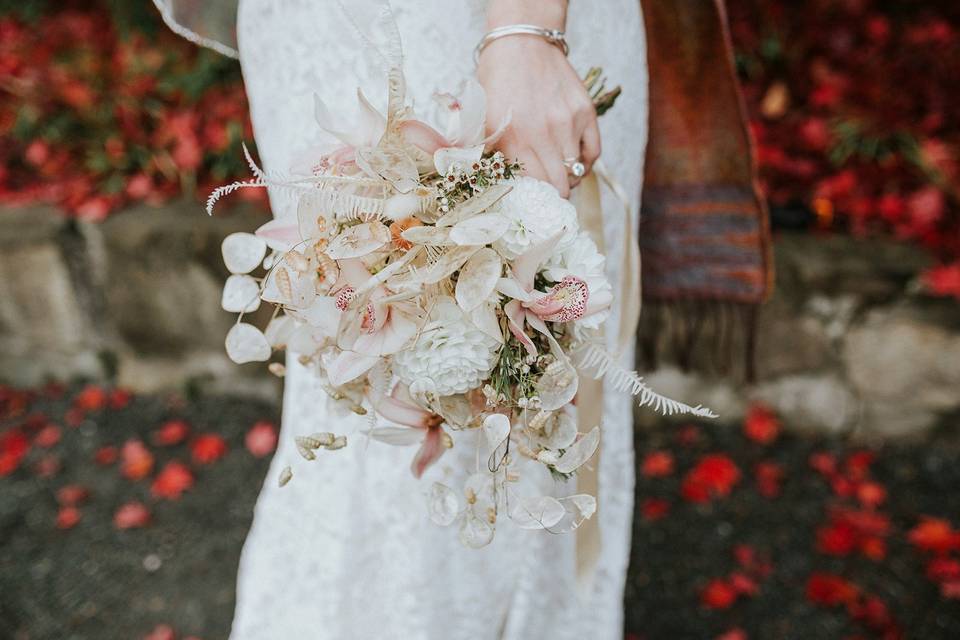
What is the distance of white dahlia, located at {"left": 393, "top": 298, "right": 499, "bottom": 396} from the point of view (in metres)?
0.79

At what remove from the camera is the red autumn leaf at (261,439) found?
8.83ft

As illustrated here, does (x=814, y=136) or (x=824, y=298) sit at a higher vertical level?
(x=814, y=136)

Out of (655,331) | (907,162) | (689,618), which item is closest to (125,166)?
(655,331)

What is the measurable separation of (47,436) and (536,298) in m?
2.67

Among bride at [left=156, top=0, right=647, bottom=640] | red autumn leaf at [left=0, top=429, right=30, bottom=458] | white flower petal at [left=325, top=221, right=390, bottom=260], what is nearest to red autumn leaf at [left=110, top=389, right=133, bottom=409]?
red autumn leaf at [left=0, top=429, right=30, bottom=458]

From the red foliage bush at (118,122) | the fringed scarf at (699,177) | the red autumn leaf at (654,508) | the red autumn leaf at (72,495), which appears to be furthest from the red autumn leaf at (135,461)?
the fringed scarf at (699,177)

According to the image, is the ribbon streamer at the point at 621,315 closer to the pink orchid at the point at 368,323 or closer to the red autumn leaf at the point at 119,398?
the pink orchid at the point at 368,323

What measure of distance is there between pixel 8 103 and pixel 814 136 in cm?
335

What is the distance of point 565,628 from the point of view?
4.87 ft

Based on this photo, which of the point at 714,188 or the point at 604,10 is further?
the point at 714,188

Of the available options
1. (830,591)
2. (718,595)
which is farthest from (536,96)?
(830,591)

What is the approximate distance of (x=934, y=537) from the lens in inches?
85.7

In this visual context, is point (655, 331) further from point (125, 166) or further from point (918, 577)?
point (125, 166)

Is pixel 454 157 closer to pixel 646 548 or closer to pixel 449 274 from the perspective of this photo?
pixel 449 274
